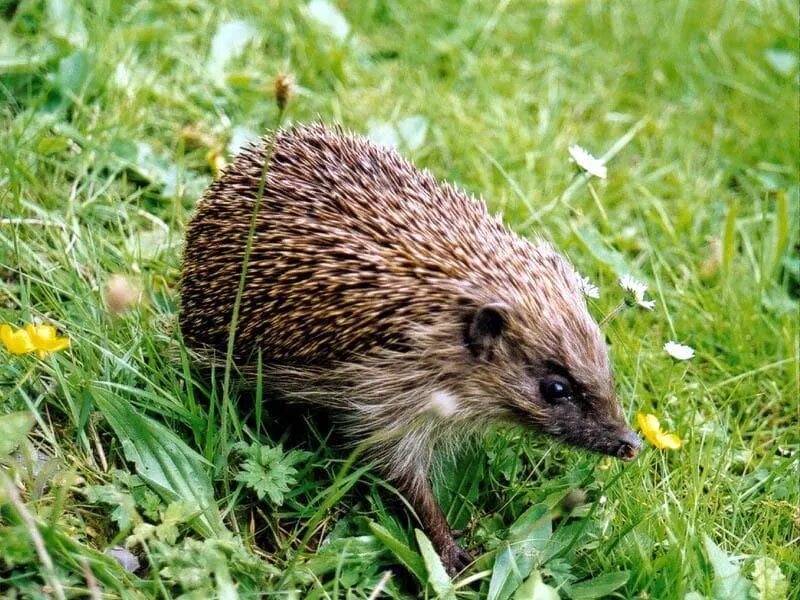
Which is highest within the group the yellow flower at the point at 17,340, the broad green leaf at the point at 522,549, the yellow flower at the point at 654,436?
the yellow flower at the point at 654,436

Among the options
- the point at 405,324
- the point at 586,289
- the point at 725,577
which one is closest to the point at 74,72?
the point at 405,324

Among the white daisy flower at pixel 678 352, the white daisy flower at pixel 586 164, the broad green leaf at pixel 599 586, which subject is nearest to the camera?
the broad green leaf at pixel 599 586

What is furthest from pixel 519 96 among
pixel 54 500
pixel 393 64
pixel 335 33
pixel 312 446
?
pixel 54 500

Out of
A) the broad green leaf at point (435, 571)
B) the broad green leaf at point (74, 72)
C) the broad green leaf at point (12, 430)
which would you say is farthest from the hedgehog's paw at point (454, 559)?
the broad green leaf at point (74, 72)

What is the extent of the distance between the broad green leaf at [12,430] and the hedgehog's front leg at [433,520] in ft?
4.84

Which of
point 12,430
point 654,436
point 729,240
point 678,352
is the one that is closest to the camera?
point 12,430

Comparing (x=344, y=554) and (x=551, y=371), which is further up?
(x=551, y=371)

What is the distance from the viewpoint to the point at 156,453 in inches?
155

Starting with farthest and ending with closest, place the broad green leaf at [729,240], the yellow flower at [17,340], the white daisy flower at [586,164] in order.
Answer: the broad green leaf at [729,240] < the white daisy flower at [586,164] < the yellow flower at [17,340]

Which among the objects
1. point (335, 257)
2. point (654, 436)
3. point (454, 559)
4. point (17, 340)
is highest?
point (335, 257)

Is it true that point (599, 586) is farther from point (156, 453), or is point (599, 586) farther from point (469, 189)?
point (469, 189)

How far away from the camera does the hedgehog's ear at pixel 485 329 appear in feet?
13.2

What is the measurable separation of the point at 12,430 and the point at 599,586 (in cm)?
227

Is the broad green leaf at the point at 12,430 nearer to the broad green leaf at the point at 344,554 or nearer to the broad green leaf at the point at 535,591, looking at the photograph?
the broad green leaf at the point at 344,554
